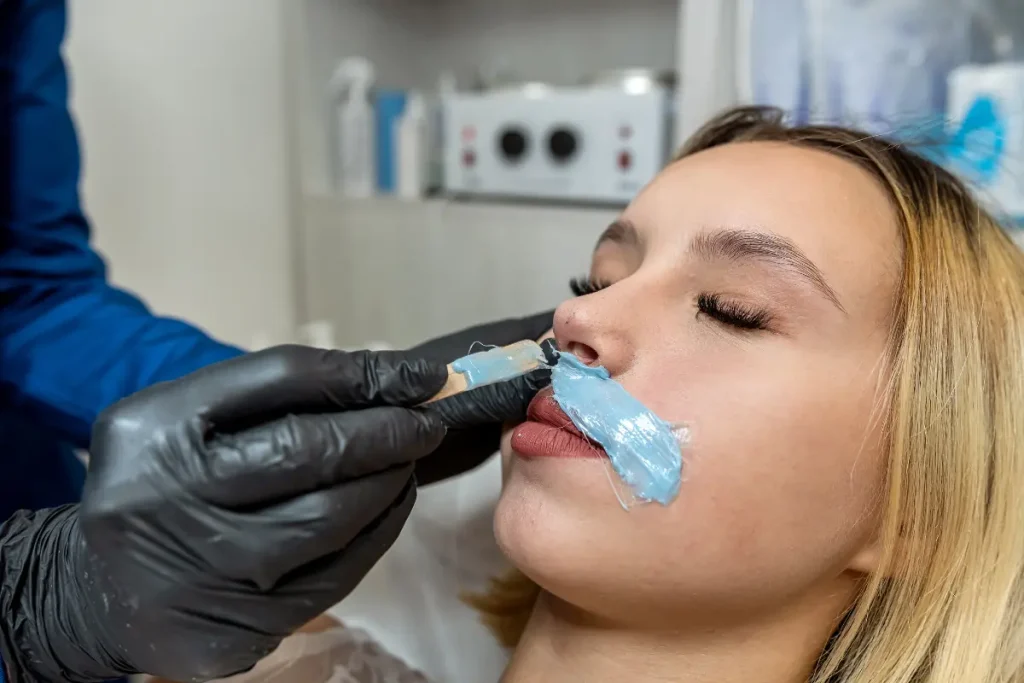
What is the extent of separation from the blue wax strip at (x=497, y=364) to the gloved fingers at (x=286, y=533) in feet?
0.47

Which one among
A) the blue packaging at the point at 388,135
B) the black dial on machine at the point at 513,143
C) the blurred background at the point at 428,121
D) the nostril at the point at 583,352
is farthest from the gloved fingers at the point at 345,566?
the blue packaging at the point at 388,135

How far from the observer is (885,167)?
86cm

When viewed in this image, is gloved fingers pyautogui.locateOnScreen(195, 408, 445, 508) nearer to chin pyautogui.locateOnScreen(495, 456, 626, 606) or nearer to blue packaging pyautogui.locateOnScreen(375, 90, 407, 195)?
chin pyautogui.locateOnScreen(495, 456, 626, 606)

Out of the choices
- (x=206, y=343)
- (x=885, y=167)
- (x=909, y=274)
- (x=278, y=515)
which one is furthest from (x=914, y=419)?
(x=206, y=343)

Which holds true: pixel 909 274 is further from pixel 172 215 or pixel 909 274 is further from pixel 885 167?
pixel 172 215

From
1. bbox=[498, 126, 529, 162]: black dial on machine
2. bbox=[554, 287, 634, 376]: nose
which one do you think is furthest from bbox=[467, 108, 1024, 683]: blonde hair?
bbox=[498, 126, 529, 162]: black dial on machine

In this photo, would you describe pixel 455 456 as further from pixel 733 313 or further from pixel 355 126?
pixel 355 126

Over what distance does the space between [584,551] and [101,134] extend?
1.40 m

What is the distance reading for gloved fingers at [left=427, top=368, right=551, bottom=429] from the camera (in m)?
0.81

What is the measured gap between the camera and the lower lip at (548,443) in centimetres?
72

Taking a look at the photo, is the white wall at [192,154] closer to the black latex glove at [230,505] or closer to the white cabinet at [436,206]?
the white cabinet at [436,206]

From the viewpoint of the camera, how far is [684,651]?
2.53 ft

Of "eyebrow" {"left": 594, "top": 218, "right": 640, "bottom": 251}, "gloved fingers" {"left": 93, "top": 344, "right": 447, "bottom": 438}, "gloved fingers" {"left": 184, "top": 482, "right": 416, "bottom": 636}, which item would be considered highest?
"eyebrow" {"left": 594, "top": 218, "right": 640, "bottom": 251}

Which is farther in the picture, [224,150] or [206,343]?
[224,150]
